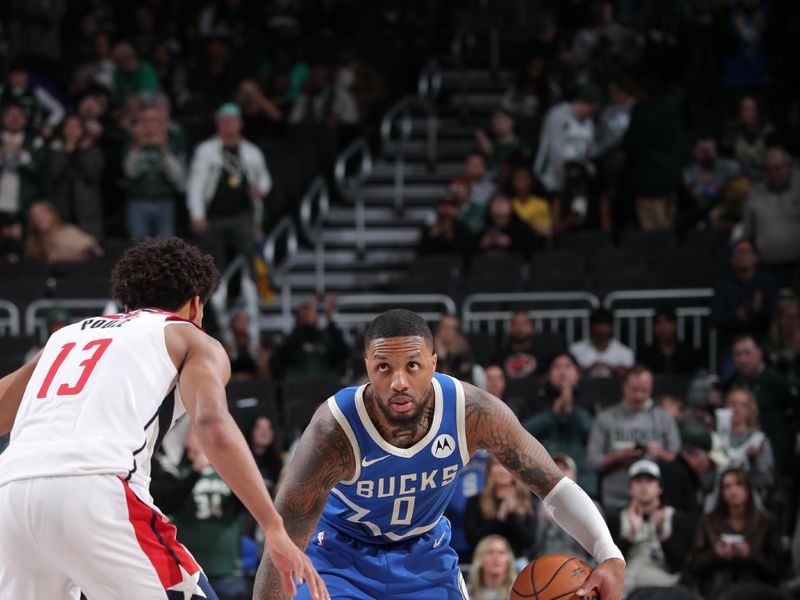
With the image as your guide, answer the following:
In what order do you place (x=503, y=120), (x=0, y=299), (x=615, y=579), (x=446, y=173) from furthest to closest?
(x=446, y=173), (x=503, y=120), (x=0, y=299), (x=615, y=579)

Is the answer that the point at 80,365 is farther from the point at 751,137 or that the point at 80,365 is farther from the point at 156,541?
the point at 751,137

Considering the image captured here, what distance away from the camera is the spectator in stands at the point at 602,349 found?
40.1 ft

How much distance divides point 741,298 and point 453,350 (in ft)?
9.04

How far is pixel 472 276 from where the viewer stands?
1337 cm

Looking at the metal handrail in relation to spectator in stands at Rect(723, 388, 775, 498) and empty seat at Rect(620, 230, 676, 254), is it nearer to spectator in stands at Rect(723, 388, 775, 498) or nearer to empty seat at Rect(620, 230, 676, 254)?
empty seat at Rect(620, 230, 676, 254)

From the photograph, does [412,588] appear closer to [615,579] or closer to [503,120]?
[615,579]

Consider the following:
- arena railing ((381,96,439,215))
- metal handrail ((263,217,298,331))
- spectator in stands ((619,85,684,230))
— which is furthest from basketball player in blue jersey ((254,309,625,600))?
arena railing ((381,96,439,215))

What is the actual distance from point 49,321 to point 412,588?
715cm

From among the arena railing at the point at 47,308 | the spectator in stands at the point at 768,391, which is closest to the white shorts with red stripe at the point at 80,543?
the spectator in stands at the point at 768,391

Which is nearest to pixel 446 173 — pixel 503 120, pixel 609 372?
pixel 503 120

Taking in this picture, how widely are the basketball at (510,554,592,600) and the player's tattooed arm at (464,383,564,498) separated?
0.95ft

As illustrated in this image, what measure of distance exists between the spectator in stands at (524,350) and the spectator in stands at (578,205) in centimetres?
219

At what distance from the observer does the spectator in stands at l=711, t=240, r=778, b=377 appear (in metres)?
12.4

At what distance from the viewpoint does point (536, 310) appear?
1301 centimetres
